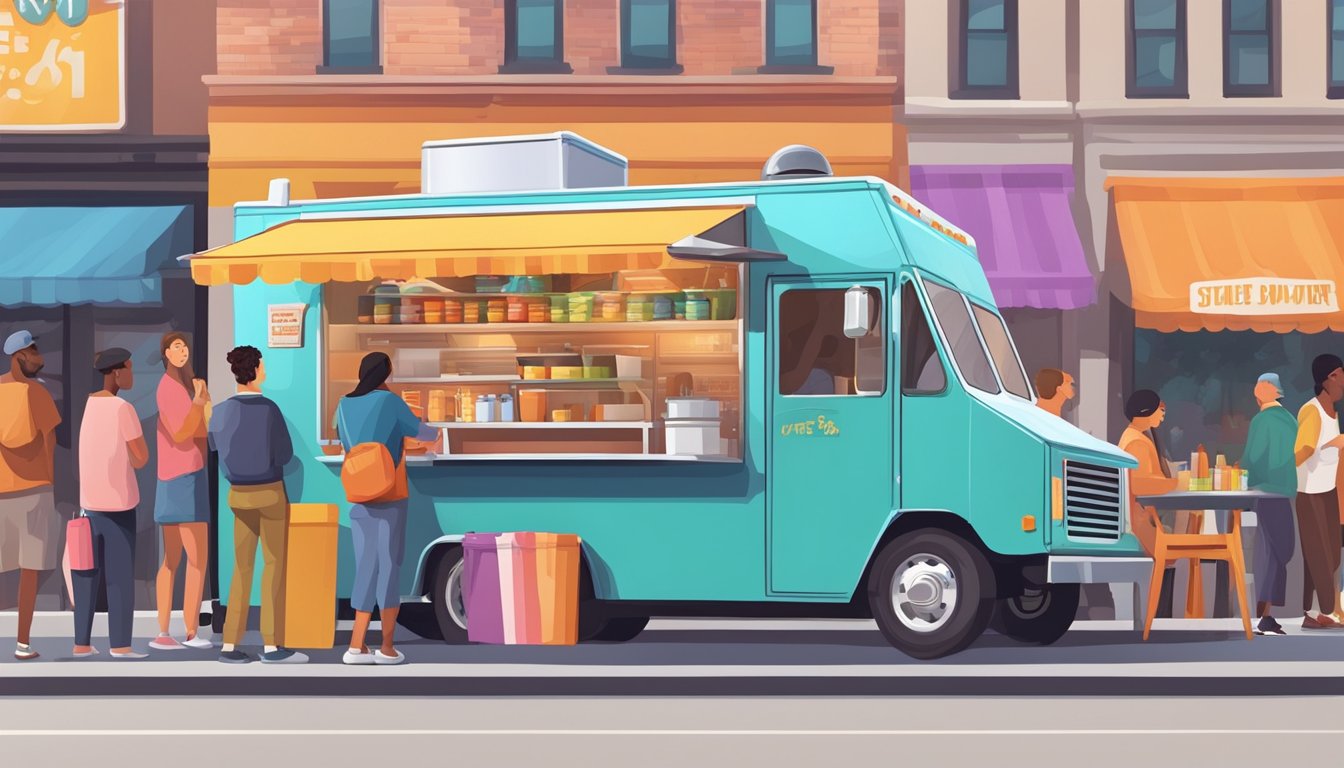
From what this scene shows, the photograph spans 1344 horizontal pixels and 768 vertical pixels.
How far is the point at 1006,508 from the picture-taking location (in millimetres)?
12078

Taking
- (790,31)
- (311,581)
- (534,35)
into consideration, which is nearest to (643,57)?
(534,35)

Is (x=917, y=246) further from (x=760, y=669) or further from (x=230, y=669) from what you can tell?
(x=230, y=669)

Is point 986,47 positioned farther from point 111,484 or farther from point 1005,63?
point 111,484

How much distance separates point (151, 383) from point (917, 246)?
869 cm

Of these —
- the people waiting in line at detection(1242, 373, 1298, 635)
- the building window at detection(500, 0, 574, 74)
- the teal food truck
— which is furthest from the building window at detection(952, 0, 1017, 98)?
the teal food truck

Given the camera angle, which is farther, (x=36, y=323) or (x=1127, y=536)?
(x=36, y=323)

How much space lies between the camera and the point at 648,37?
755 inches

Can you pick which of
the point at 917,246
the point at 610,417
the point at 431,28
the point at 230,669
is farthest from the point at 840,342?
the point at 431,28

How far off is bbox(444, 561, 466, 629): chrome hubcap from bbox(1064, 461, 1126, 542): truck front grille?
4.11 metres

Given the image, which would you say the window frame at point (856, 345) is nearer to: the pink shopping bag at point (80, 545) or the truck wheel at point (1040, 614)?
the truck wheel at point (1040, 614)

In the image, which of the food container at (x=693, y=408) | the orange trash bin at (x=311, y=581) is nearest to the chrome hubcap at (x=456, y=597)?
the orange trash bin at (x=311, y=581)

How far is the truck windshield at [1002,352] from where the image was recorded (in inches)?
516

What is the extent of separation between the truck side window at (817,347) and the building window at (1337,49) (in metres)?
8.50
